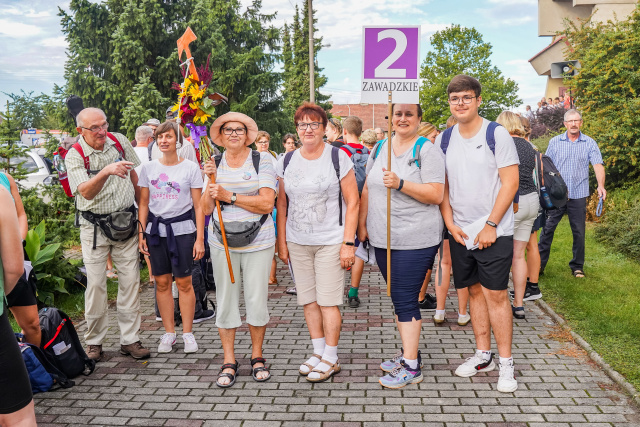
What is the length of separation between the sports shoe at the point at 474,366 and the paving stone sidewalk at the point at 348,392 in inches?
2.5

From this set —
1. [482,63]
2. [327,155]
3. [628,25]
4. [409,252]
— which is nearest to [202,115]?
[327,155]

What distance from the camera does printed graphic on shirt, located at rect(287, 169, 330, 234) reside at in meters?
4.52

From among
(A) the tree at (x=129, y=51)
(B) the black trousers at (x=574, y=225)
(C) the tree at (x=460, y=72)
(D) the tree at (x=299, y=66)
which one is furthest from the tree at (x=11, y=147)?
(C) the tree at (x=460, y=72)

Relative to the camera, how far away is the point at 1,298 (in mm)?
2668

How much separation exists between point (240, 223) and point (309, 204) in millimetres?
555

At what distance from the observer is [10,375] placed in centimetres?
267

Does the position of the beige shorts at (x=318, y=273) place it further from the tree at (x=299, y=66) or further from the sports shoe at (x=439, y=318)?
the tree at (x=299, y=66)

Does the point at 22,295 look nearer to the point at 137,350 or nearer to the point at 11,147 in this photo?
the point at 137,350

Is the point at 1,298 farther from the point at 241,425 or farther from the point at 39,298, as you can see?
the point at 39,298

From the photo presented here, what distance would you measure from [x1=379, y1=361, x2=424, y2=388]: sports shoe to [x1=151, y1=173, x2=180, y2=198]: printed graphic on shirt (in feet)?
7.93

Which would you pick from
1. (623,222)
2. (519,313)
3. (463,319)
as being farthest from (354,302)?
(623,222)

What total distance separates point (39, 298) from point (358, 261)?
3705 millimetres

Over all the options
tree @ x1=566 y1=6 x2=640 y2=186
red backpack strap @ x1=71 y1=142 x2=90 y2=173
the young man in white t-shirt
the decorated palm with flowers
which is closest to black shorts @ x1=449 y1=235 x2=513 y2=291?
the young man in white t-shirt

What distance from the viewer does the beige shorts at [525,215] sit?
19.9ft
